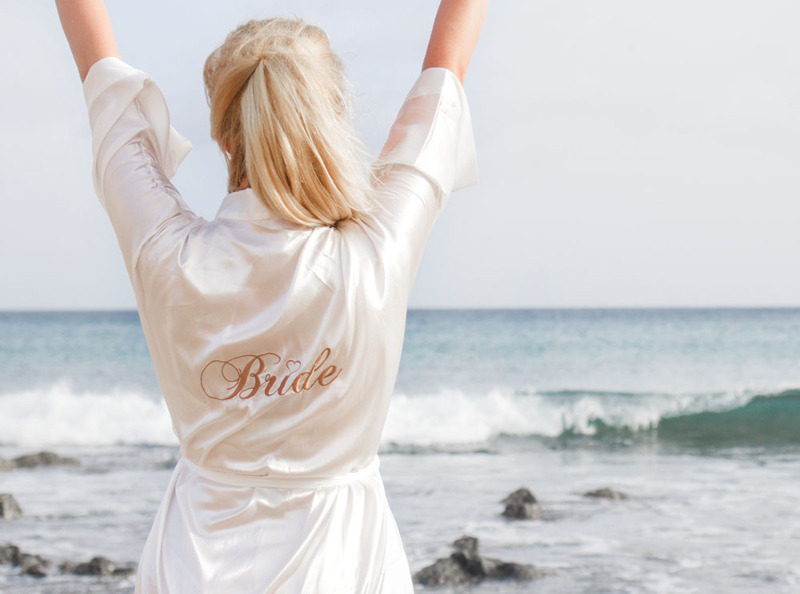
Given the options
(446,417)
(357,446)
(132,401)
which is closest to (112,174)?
(357,446)

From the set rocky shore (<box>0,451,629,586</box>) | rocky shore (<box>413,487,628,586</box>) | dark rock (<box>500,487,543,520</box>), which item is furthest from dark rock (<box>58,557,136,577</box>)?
dark rock (<box>500,487,543,520</box>)

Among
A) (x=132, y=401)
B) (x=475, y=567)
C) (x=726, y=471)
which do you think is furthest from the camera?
(x=132, y=401)

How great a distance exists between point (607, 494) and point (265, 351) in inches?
259

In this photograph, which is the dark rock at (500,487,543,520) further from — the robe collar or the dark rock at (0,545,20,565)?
the robe collar

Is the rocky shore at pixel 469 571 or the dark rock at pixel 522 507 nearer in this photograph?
the rocky shore at pixel 469 571

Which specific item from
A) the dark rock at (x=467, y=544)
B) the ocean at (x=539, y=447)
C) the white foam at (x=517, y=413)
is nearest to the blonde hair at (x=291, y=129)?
the ocean at (x=539, y=447)

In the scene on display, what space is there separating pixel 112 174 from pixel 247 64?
24 centimetres

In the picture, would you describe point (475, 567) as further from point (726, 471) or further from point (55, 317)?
point (55, 317)

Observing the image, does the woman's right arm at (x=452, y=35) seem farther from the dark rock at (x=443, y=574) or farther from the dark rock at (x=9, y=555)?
the dark rock at (x=9, y=555)

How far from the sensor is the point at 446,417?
472 inches

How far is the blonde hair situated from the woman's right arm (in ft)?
0.59

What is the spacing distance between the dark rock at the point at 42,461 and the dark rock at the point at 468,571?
5.17 metres

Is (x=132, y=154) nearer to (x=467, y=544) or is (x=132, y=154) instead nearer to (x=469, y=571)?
(x=469, y=571)

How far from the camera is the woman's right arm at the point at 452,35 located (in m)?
1.18
